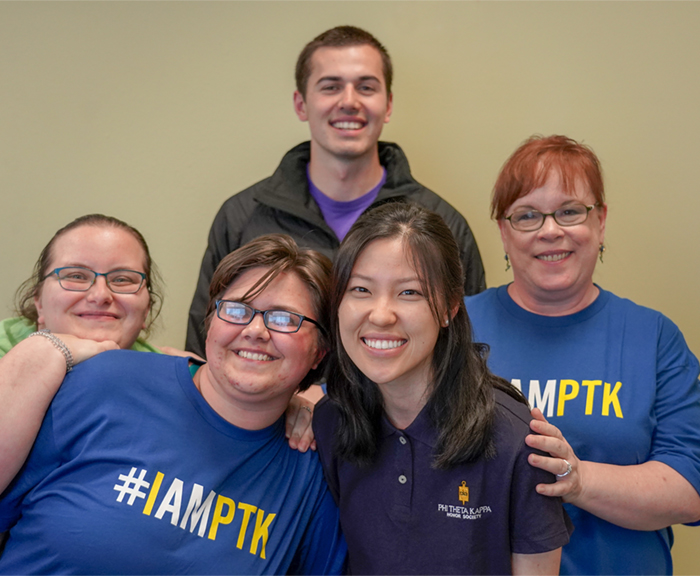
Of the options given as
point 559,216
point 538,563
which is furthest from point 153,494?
point 559,216

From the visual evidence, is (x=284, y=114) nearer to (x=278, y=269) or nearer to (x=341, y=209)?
(x=341, y=209)

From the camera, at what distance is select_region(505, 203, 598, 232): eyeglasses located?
1.96m

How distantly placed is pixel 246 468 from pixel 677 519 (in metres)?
1.15

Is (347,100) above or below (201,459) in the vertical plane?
above

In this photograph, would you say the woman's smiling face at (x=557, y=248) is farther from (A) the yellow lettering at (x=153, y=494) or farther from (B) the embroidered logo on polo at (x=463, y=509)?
(A) the yellow lettering at (x=153, y=494)

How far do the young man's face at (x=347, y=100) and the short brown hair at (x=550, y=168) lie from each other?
0.75 m

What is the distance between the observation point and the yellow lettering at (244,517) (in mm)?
1637

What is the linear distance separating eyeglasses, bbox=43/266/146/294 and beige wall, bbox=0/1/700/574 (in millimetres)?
1165

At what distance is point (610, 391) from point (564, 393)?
0.12 metres

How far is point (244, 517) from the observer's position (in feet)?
5.45

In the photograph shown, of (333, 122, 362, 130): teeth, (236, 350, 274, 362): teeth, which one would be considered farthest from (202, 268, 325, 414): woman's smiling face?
Result: (333, 122, 362, 130): teeth

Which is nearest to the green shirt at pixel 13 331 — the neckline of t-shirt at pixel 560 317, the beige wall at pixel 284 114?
the beige wall at pixel 284 114

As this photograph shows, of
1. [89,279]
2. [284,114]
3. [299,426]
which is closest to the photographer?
[299,426]

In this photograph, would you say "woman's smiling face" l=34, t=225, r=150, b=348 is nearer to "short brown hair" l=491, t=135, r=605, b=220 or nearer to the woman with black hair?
the woman with black hair
